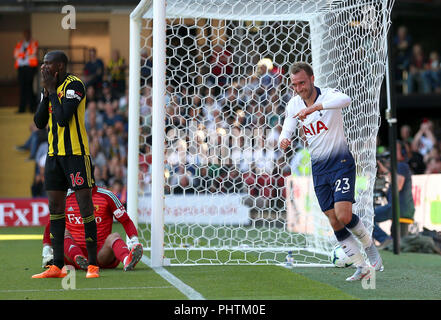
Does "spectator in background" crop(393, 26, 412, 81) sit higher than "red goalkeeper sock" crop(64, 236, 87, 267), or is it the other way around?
"spectator in background" crop(393, 26, 412, 81)

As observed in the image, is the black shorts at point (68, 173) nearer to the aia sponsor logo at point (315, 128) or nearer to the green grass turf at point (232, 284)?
the green grass turf at point (232, 284)

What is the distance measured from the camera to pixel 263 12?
9.60 meters

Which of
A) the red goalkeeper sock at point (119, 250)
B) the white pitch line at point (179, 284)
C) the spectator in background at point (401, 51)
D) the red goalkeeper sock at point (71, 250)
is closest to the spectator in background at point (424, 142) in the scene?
the spectator in background at point (401, 51)

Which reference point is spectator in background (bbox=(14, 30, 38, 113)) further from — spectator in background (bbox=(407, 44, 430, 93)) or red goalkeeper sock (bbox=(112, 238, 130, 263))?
red goalkeeper sock (bbox=(112, 238, 130, 263))

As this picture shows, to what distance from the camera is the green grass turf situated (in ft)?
19.0

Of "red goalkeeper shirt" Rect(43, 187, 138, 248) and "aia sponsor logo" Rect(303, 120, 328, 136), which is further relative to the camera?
"red goalkeeper shirt" Rect(43, 187, 138, 248)

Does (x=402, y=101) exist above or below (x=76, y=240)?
above

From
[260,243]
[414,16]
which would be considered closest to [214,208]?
[260,243]

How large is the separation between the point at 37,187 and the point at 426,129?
939cm

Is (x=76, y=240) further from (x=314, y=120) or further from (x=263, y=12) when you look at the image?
(x=263, y=12)

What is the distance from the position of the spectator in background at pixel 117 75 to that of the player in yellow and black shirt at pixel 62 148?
539 inches

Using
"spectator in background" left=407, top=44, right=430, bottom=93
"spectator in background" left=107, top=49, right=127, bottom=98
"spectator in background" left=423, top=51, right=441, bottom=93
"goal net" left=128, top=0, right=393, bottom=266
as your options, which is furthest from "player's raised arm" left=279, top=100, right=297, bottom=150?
"spectator in background" left=423, top=51, right=441, bottom=93

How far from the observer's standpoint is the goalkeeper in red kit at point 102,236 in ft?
24.4

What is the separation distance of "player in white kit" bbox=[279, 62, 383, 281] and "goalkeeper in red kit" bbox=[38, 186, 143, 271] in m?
1.84
